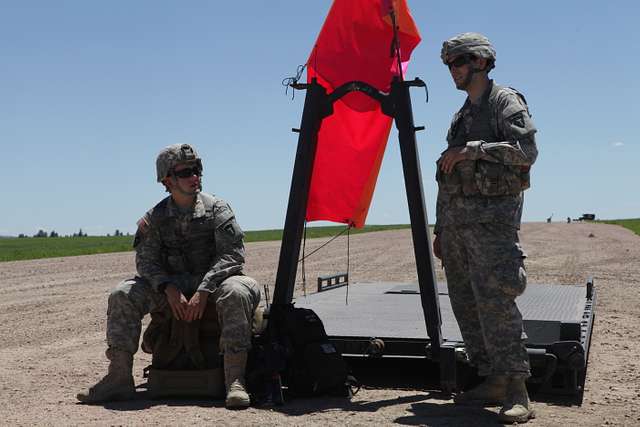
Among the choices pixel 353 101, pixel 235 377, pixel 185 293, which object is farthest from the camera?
pixel 353 101

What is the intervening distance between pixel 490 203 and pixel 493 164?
0.22m

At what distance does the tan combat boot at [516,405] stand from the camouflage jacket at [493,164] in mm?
862

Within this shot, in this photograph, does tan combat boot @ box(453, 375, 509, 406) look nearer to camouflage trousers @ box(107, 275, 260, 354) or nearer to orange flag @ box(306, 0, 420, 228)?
camouflage trousers @ box(107, 275, 260, 354)

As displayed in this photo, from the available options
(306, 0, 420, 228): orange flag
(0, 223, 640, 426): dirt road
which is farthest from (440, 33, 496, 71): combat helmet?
(0, 223, 640, 426): dirt road

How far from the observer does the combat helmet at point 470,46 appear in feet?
15.3

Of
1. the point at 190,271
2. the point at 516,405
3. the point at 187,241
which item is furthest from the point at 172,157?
the point at 516,405

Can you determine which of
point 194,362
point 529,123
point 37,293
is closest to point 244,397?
point 194,362

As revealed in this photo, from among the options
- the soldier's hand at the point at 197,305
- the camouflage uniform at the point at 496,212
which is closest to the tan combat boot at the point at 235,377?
the soldier's hand at the point at 197,305

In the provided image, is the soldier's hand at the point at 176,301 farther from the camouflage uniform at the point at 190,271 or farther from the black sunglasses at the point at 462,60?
the black sunglasses at the point at 462,60

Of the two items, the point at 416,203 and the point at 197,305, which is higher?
the point at 416,203

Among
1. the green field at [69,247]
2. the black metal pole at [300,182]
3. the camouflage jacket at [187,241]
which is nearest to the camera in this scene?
the camouflage jacket at [187,241]

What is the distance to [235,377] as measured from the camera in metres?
5.05

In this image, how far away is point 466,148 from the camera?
4613 millimetres

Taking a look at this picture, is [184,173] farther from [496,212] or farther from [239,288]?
[496,212]
